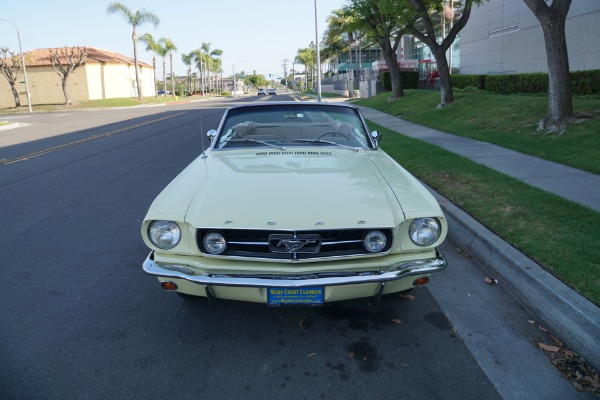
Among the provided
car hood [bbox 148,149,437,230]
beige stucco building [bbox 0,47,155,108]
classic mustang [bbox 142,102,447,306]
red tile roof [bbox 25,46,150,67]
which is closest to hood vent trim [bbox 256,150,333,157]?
car hood [bbox 148,149,437,230]

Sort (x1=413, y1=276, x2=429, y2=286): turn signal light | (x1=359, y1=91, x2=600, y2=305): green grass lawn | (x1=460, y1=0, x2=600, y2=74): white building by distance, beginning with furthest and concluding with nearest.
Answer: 1. (x1=460, y1=0, x2=600, y2=74): white building
2. (x1=359, y1=91, x2=600, y2=305): green grass lawn
3. (x1=413, y1=276, x2=429, y2=286): turn signal light

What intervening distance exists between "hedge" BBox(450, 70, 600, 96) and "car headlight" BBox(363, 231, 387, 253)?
1519cm

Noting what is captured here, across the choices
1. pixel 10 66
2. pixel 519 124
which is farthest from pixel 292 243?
pixel 10 66

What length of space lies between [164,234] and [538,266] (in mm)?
2997

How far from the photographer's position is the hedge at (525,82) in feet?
49.4

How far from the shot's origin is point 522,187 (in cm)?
643

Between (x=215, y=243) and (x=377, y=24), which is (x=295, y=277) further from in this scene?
(x=377, y=24)

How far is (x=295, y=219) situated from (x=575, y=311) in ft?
6.54

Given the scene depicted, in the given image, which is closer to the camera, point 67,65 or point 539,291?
point 539,291

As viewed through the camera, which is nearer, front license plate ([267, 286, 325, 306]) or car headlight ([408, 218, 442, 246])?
front license plate ([267, 286, 325, 306])

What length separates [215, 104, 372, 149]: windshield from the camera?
15.2 feet

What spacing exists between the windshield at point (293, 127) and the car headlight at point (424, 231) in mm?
1611

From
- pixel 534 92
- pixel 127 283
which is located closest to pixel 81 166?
pixel 127 283

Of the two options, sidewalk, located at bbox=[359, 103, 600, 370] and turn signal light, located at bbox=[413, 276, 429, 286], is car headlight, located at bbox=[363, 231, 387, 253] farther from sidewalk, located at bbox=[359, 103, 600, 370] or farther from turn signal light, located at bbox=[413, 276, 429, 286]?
sidewalk, located at bbox=[359, 103, 600, 370]
